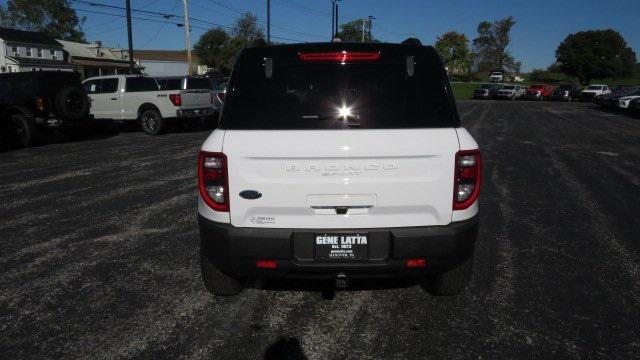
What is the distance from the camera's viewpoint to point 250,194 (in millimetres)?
2768

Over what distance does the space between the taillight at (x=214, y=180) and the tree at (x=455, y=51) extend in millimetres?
104450

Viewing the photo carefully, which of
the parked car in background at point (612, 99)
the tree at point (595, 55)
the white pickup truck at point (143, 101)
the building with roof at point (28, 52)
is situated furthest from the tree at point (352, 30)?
the white pickup truck at point (143, 101)

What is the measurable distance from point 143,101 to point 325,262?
13.4 metres

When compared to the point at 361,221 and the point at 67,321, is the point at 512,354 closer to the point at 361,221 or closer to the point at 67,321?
the point at 361,221

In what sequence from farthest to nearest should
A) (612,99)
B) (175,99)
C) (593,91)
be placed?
(593,91) → (612,99) → (175,99)

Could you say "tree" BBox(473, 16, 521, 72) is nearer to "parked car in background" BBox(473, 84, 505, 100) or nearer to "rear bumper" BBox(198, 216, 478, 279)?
"parked car in background" BBox(473, 84, 505, 100)

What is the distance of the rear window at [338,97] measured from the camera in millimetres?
2840

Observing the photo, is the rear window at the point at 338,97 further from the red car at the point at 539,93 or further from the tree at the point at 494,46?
the tree at the point at 494,46

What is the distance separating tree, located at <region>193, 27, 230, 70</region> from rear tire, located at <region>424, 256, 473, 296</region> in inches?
A: 3781

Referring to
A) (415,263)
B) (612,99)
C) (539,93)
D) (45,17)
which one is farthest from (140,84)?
(45,17)

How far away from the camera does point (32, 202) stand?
6520 millimetres

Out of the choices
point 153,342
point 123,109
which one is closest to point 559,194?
point 153,342

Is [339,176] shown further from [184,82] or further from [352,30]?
[352,30]

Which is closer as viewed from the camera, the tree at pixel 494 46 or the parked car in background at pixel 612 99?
the parked car in background at pixel 612 99
